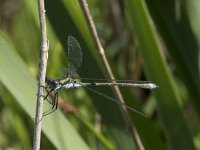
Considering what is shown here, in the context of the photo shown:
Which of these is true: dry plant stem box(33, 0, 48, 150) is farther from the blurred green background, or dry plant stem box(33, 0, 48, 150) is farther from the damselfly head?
the blurred green background

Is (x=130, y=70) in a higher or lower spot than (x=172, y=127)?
higher

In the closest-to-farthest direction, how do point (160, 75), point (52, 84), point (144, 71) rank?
point (52, 84) → point (160, 75) → point (144, 71)

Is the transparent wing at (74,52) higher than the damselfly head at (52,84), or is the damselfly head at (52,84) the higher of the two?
the transparent wing at (74,52)

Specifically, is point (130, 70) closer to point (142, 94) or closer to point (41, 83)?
point (142, 94)

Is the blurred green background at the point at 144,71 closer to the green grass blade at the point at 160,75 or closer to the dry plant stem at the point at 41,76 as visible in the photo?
the green grass blade at the point at 160,75

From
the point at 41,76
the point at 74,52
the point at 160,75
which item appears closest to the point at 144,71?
the point at 160,75

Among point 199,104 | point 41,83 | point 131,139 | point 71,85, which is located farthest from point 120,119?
point 41,83

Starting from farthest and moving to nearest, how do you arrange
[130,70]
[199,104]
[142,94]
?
[142,94], [130,70], [199,104]

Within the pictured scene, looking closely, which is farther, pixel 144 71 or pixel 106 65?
pixel 144 71

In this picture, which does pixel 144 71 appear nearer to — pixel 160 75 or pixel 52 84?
pixel 160 75

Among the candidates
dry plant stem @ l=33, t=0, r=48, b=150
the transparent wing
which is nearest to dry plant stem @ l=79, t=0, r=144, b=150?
the transparent wing

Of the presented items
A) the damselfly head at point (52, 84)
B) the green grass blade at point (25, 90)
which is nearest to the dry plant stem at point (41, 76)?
the damselfly head at point (52, 84)
